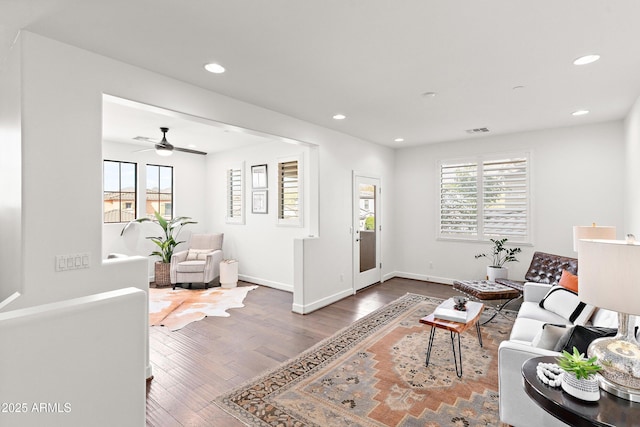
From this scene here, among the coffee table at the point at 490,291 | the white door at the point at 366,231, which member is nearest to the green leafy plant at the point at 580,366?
the coffee table at the point at 490,291

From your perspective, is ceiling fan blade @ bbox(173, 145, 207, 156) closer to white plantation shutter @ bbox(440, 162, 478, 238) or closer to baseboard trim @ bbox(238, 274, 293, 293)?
baseboard trim @ bbox(238, 274, 293, 293)

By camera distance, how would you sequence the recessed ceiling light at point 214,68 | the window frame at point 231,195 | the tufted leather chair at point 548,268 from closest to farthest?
the recessed ceiling light at point 214,68 → the tufted leather chair at point 548,268 → the window frame at point 231,195

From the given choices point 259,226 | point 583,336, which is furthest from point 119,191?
point 583,336

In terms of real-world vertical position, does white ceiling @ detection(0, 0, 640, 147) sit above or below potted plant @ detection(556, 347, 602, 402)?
above

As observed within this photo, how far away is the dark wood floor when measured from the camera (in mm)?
2361

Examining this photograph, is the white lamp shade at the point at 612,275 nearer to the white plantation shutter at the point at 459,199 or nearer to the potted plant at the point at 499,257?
the potted plant at the point at 499,257

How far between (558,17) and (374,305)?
3890 mm

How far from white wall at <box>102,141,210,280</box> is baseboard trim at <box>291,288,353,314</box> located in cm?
355

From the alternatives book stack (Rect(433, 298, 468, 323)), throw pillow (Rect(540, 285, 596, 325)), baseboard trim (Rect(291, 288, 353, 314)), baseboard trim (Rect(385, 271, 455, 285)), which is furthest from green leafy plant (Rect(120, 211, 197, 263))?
throw pillow (Rect(540, 285, 596, 325))

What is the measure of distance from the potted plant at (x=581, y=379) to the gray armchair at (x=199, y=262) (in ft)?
17.8

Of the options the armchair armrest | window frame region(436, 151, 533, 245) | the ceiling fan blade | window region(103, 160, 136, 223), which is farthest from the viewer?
the ceiling fan blade

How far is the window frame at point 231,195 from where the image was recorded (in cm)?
650

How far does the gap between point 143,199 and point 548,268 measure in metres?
6.96

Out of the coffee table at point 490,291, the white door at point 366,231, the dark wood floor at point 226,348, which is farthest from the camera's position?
the white door at point 366,231
